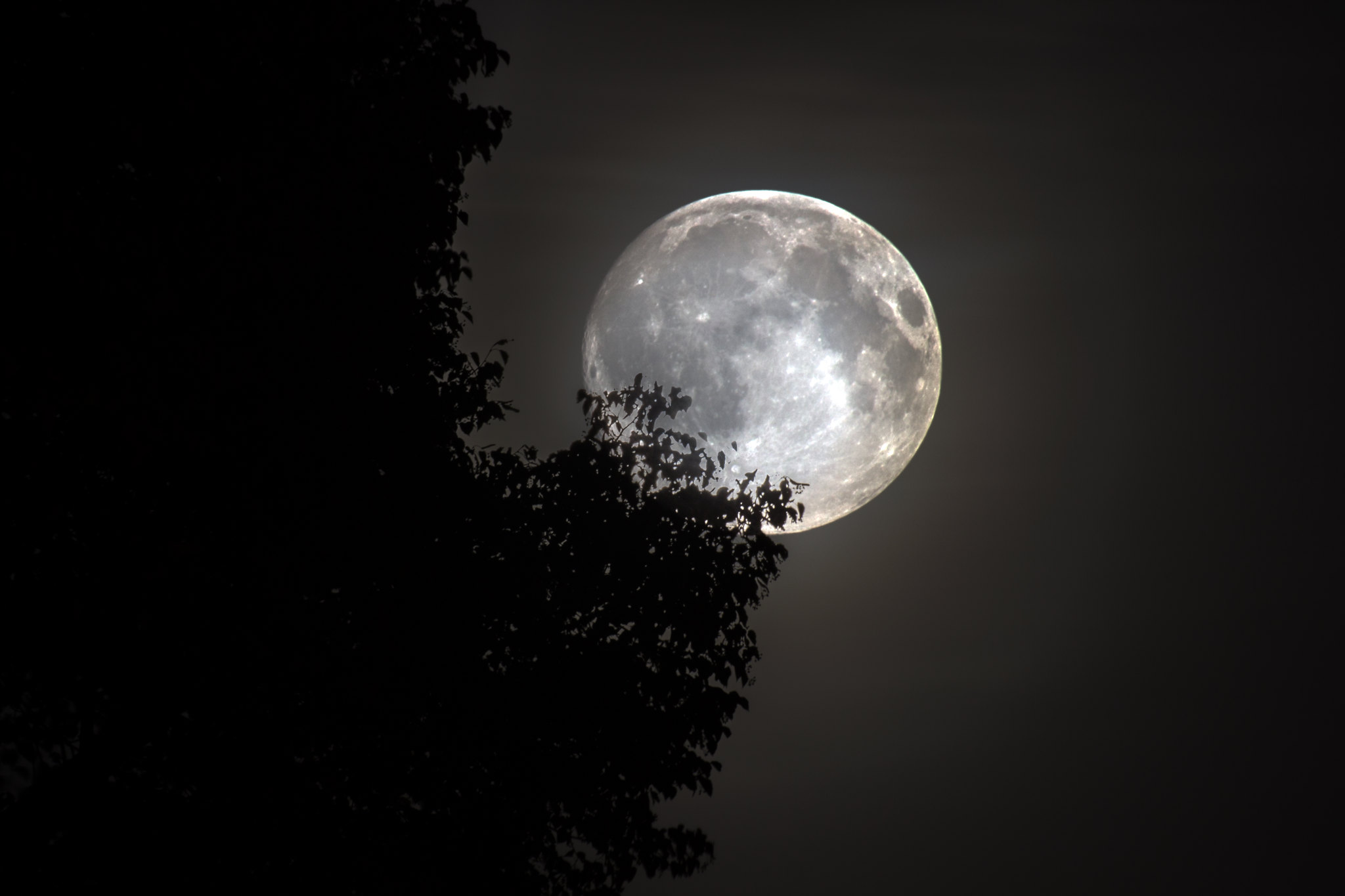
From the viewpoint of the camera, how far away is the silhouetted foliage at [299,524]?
571 cm

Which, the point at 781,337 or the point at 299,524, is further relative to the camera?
the point at 781,337

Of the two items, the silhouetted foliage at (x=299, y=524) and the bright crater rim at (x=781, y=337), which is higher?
the bright crater rim at (x=781, y=337)

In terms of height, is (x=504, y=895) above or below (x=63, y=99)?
below

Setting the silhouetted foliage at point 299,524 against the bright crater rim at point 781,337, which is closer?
the silhouetted foliage at point 299,524

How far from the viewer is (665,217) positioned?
49.4 ft

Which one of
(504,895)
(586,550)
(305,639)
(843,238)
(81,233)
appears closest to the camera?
(81,233)

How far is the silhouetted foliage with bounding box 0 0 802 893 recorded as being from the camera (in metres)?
5.71

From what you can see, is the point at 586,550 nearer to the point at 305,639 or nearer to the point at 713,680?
the point at 713,680

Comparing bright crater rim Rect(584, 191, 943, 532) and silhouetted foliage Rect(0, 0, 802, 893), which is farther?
bright crater rim Rect(584, 191, 943, 532)

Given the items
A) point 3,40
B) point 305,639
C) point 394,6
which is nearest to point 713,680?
point 305,639

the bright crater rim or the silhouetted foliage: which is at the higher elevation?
the bright crater rim

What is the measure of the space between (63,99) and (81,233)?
1.00 m

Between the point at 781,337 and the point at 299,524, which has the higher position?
the point at 781,337

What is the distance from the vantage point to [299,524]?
6.45 m
